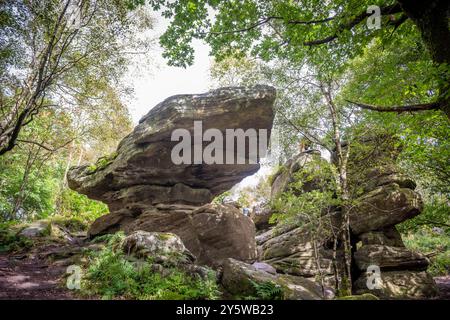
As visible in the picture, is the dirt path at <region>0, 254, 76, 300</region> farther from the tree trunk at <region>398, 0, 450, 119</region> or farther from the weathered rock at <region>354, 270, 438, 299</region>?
the weathered rock at <region>354, 270, 438, 299</region>

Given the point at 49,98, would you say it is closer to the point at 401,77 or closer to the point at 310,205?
the point at 310,205

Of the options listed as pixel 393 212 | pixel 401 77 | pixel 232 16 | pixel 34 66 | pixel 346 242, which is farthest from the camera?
pixel 393 212

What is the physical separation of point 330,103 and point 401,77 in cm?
862


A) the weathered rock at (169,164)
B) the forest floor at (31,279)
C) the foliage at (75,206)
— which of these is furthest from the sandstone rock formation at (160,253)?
the foliage at (75,206)

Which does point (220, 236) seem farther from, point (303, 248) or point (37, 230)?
point (37, 230)

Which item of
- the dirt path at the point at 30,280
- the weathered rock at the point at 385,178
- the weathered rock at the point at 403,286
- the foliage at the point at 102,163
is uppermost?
the foliage at the point at 102,163

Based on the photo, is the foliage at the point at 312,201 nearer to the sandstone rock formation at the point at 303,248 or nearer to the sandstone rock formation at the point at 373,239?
the sandstone rock formation at the point at 303,248

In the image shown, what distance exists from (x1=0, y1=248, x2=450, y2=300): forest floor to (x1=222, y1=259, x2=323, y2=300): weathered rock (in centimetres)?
427

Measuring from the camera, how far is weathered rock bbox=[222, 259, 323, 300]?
719 cm

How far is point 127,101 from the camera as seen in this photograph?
15.1 meters

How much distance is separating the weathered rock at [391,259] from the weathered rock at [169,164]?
759cm

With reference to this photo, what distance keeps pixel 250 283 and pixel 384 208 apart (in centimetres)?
1004

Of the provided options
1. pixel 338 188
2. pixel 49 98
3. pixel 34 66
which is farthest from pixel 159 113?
pixel 338 188

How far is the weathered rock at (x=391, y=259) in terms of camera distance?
12266 millimetres
